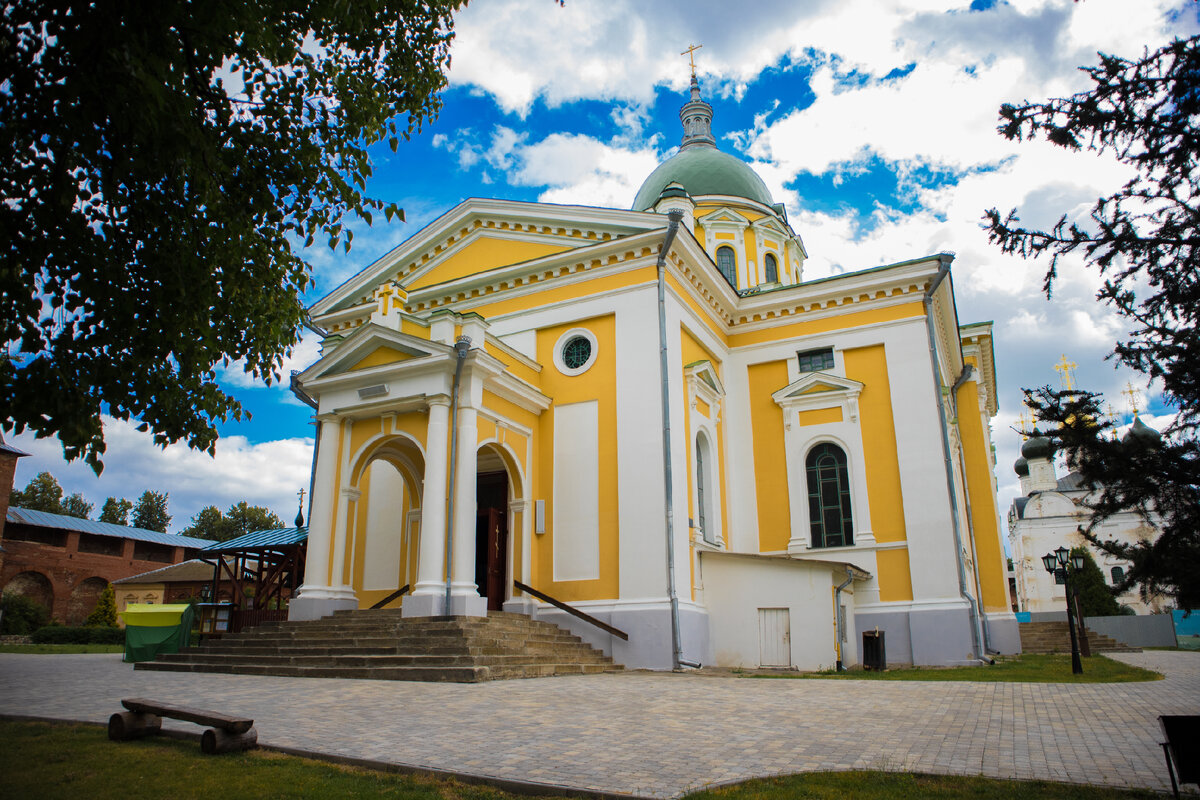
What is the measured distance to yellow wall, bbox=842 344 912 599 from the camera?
59.1 feet

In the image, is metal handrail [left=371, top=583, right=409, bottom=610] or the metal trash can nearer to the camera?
the metal trash can

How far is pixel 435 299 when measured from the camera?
66.1 feet

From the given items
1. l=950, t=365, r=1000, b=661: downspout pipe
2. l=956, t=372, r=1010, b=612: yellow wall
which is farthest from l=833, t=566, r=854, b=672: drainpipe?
l=956, t=372, r=1010, b=612: yellow wall

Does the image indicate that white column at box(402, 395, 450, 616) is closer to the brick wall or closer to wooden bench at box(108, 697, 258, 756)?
Answer: wooden bench at box(108, 697, 258, 756)

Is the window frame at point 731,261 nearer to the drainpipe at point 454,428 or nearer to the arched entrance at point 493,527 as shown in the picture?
the arched entrance at point 493,527

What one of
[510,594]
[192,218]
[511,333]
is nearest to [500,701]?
[192,218]

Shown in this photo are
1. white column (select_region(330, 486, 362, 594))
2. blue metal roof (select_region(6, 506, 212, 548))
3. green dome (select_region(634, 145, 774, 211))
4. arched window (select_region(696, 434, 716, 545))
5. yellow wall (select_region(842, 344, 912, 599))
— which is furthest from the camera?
blue metal roof (select_region(6, 506, 212, 548))

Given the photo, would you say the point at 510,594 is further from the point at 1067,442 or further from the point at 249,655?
the point at 1067,442

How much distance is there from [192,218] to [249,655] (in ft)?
31.1

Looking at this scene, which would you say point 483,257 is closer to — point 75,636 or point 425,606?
point 425,606

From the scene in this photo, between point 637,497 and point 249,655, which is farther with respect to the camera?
point 637,497

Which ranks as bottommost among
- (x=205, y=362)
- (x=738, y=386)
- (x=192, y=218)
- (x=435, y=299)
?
(x=205, y=362)

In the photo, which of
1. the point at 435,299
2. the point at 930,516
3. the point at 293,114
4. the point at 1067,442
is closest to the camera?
the point at 1067,442

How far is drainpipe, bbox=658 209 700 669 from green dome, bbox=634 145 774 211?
981cm
